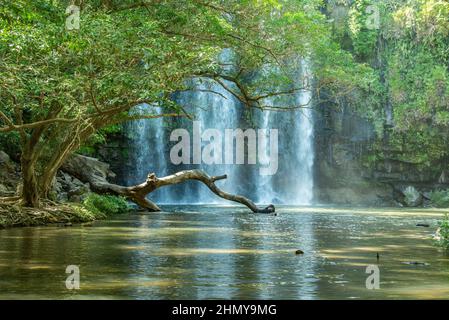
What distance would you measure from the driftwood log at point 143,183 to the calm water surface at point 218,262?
21.0 ft

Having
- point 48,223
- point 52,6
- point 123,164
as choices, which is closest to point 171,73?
point 52,6

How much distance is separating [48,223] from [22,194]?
1216 millimetres

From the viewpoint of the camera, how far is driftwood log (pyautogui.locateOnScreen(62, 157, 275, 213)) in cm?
2684

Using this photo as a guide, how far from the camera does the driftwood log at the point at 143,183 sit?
1057 inches

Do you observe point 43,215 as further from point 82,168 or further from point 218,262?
point 218,262

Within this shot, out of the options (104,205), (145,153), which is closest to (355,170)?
(145,153)

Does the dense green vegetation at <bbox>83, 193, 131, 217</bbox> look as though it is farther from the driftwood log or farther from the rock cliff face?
the rock cliff face

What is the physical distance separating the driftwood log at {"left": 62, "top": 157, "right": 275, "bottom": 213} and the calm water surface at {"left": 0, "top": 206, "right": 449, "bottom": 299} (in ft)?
21.0

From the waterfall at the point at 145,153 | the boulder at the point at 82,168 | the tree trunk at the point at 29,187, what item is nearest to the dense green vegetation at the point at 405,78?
the waterfall at the point at 145,153
